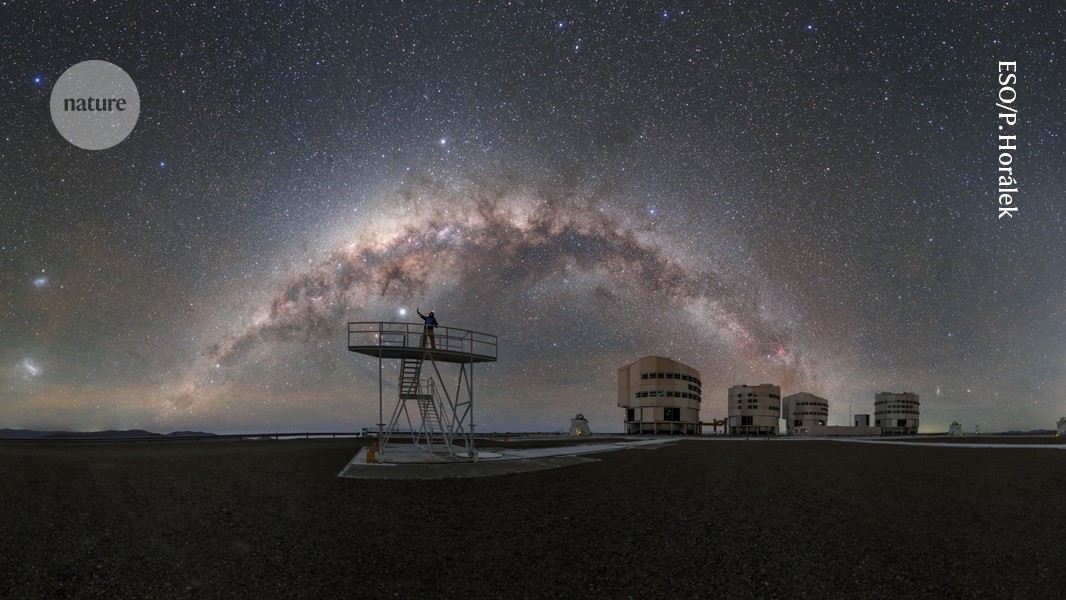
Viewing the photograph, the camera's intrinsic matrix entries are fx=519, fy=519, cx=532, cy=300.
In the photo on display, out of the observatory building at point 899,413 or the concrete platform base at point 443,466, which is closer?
the concrete platform base at point 443,466

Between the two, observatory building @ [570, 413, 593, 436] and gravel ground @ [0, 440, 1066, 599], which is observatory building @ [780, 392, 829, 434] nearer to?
observatory building @ [570, 413, 593, 436]

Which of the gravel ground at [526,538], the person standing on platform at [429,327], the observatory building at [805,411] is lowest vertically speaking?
the observatory building at [805,411]

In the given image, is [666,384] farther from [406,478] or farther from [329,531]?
[329,531]

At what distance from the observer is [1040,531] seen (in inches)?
352

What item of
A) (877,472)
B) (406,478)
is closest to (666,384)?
(877,472)

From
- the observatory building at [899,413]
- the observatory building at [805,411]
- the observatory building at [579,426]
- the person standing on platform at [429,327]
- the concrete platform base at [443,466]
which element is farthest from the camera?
the observatory building at [899,413]

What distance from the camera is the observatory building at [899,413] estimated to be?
12325 centimetres

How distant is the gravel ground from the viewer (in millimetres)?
6090

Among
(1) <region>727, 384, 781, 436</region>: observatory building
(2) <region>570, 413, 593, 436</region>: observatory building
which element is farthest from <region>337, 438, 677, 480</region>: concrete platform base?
(1) <region>727, 384, 781, 436</region>: observatory building

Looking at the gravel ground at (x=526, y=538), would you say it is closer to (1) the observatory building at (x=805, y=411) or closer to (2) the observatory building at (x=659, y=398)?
(2) the observatory building at (x=659, y=398)

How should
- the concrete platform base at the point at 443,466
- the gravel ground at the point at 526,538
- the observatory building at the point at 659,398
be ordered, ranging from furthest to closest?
the observatory building at the point at 659,398 < the concrete platform base at the point at 443,466 < the gravel ground at the point at 526,538

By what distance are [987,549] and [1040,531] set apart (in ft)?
7.89

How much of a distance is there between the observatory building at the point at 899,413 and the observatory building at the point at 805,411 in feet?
62.8

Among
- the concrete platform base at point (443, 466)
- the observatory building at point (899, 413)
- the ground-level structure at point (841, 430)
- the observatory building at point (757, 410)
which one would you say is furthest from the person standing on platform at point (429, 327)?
the observatory building at point (899, 413)
